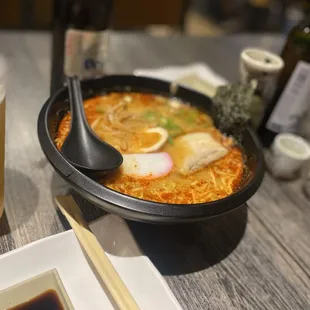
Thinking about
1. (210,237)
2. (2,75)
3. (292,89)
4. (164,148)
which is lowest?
(210,237)

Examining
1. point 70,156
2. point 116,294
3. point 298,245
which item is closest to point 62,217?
point 70,156

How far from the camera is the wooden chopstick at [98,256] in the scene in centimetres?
75

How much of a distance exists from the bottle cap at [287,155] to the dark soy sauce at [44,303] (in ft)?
2.50

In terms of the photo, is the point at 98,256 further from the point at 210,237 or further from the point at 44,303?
the point at 210,237

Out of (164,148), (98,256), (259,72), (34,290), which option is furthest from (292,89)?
(34,290)

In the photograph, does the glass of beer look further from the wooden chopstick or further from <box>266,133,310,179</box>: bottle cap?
<box>266,133,310,179</box>: bottle cap

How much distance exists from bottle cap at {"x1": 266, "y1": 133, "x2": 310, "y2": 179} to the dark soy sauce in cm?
76

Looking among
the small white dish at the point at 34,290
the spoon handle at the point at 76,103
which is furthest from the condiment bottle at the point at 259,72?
the small white dish at the point at 34,290

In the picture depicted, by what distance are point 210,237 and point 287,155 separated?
373mm

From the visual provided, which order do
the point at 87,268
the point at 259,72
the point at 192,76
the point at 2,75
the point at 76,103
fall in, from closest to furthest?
the point at 2,75
the point at 87,268
the point at 76,103
the point at 259,72
the point at 192,76

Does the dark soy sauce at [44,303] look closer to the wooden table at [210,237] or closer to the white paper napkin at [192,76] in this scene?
the wooden table at [210,237]

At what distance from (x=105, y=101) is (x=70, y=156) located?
331mm

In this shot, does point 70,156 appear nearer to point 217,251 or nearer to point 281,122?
point 217,251

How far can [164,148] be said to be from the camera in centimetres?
107
